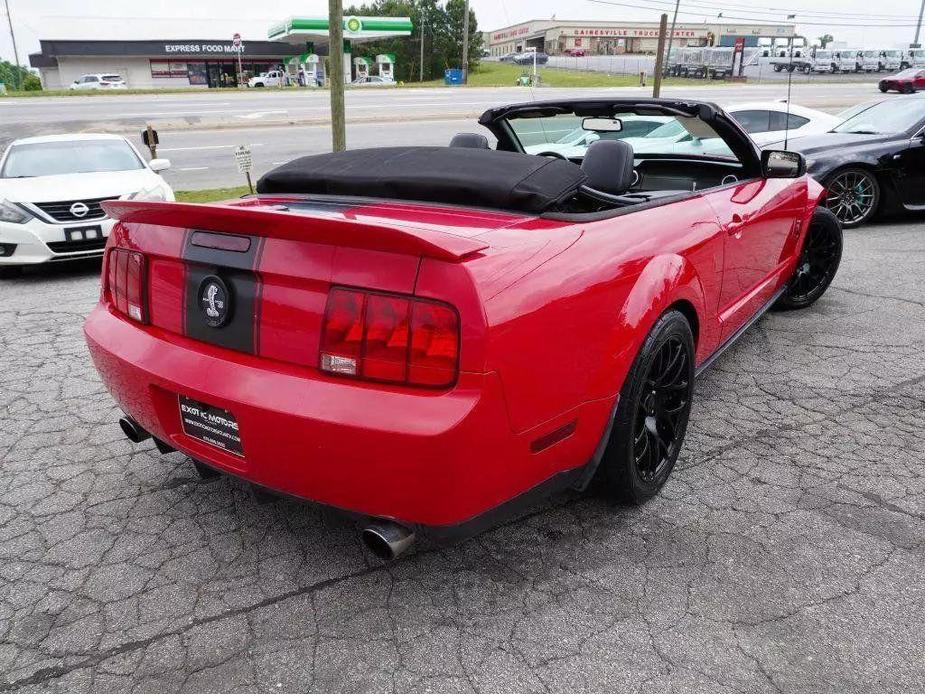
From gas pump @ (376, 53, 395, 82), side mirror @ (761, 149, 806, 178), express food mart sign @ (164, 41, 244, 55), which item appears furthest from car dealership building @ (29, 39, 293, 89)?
side mirror @ (761, 149, 806, 178)

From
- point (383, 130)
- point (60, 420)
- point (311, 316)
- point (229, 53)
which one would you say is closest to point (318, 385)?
point (311, 316)

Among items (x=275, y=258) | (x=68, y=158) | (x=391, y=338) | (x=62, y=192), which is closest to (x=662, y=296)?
(x=391, y=338)

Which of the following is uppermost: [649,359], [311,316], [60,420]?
[311,316]

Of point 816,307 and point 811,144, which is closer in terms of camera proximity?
point 816,307

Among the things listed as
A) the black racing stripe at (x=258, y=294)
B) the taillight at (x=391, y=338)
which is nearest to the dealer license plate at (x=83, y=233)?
the black racing stripe at (x=258, y=294)

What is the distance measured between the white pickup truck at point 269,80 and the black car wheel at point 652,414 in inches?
2237

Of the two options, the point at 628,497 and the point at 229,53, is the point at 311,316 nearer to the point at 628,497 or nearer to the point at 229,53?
the point at 628,497

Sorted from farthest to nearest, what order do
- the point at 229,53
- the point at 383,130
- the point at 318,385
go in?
the point at 229,53 < the point at 383,130 < the point at 318,385

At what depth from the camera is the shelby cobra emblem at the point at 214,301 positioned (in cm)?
213

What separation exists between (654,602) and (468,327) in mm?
1089

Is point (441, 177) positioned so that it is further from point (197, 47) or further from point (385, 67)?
point (197, 47)

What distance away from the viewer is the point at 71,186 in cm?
682

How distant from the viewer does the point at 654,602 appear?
2.23 m

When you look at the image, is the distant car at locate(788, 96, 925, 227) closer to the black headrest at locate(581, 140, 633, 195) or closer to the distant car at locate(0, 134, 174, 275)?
the black headrest at locate(581, 140, 633, 195)
